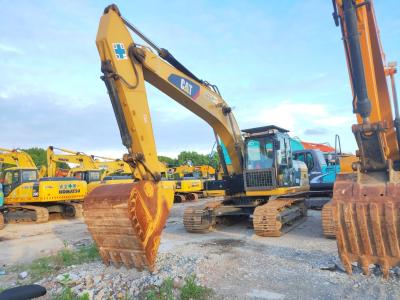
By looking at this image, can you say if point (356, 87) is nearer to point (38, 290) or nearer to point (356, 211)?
point (356, 211)

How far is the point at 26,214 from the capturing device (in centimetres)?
1428

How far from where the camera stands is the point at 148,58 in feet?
21.5

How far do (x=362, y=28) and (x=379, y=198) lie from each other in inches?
85.8

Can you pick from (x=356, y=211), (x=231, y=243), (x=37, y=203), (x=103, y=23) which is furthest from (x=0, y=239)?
(x=356, y=211)

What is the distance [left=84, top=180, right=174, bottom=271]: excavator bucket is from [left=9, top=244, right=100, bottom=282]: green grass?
115 centimetres

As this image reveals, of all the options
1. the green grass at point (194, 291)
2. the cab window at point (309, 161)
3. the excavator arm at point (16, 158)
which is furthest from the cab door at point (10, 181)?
the green grass at point (194, 291)

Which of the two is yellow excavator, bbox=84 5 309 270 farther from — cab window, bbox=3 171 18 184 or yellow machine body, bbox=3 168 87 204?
cab window, bbox=3 171 18 184

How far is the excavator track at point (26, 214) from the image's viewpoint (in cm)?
1396

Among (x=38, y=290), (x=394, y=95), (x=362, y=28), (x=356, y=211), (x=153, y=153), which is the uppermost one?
(x=362, y=28)

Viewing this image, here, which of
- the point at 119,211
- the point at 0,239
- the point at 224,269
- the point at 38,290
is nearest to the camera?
the point at 38,290

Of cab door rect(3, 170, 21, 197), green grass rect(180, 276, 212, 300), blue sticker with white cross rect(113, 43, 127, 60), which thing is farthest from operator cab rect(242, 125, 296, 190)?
cab door rect(3, 170, 21, 197)

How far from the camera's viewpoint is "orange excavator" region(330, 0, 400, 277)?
4.62 m

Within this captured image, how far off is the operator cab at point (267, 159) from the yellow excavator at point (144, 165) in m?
0.03

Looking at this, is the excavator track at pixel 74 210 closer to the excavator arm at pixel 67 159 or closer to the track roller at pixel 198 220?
the excavator arm at pixel 67 159
